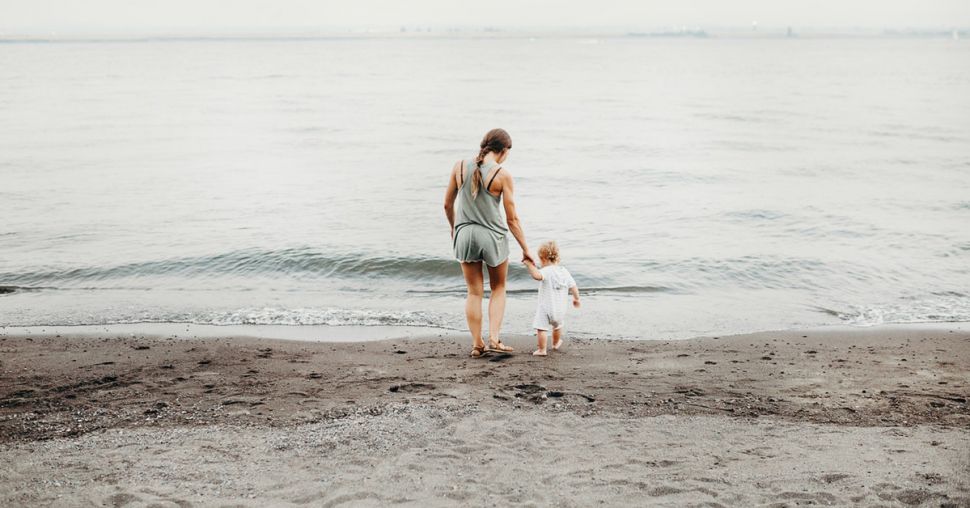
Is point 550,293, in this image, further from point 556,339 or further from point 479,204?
point 479,204

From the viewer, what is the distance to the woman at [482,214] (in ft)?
21.7

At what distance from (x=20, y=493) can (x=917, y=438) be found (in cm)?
523

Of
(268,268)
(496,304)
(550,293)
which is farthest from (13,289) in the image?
(550,293)

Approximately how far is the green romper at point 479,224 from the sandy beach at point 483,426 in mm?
955

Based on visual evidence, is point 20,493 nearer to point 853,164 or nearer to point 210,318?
point 210,318

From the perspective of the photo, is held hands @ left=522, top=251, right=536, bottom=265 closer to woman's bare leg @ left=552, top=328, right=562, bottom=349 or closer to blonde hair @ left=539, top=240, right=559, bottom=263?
blonde hair @ left=539, top=240, right=559, bottom=263

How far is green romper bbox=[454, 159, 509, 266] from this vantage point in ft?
21.9

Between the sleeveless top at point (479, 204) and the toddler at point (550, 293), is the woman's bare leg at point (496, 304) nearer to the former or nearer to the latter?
the toddler at point (550, 293)

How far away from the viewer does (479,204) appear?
671 cm

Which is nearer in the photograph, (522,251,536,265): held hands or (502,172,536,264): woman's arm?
(502,172,536,264): woman's arm

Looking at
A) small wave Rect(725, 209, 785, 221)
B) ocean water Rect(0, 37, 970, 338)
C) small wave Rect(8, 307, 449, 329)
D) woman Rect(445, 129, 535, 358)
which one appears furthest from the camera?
small wave Rect(725, 209, 785, 221)

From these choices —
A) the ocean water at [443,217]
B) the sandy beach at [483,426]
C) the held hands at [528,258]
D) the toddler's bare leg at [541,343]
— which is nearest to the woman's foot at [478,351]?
the sandy beach at [483,426]

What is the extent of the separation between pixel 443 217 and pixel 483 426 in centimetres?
1100

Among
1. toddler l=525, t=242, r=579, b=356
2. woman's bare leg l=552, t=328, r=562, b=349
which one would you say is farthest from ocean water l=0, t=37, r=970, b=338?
toddler l=525, t=242, r=579, b=356
